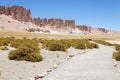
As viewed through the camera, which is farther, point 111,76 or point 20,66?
point 20,66

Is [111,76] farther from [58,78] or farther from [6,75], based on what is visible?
[6,75]

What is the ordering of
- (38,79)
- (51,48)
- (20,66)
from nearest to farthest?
(38,79) < (20,66) < (51,48)

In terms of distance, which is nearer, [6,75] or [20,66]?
[6,75]

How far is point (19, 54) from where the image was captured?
20.4 meters

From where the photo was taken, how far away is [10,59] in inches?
790

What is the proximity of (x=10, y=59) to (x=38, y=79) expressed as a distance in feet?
25.6

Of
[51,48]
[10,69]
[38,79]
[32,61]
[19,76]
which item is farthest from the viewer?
[51,48]

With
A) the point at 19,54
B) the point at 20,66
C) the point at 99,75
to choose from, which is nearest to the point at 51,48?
the point at 19,54

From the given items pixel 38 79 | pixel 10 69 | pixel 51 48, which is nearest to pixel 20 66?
pixel 10 69

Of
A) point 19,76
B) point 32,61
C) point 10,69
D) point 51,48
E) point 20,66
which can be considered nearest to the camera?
point 19,76

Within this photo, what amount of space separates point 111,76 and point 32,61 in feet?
24.4

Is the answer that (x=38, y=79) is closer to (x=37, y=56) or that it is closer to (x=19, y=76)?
(x=19, y=76)

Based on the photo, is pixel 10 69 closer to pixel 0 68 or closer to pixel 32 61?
pixel 0 68

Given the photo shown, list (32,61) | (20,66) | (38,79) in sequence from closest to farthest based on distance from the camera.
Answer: (38,79) < (20,66) < (32,61)
